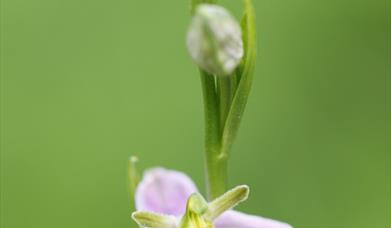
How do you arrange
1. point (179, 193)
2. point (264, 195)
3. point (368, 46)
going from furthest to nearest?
1. point (368, 46)
2. point (264, 195)
3. point (179, 193)

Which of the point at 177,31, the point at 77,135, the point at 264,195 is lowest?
the point at 264,195

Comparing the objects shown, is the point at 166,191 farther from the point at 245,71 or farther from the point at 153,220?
the point at 245,71

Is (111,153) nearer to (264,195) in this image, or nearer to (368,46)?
(264,195)

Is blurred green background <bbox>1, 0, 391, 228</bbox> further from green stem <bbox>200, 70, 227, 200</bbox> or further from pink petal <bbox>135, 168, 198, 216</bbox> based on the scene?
green stem <bbox>200, 70, 227, 200</bbox>

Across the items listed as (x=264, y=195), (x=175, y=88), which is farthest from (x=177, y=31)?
(x=264, y=195)

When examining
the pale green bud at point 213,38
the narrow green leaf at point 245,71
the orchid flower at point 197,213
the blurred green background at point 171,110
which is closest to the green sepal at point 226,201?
the orchid flower at point 197,213
